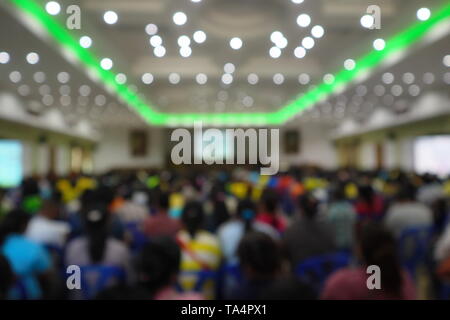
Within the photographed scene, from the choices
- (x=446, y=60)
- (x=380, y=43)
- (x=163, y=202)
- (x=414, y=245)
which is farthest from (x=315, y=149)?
(x=163, y=202)

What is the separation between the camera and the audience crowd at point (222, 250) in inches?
74.7

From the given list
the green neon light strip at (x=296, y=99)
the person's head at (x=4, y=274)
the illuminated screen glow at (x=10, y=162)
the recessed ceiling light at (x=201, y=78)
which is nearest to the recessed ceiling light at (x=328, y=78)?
the green neon light strip at (x=296, y=99)

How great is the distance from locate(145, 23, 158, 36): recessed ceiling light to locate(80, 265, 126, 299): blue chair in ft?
13.5

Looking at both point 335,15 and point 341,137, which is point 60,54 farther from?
point 341,137

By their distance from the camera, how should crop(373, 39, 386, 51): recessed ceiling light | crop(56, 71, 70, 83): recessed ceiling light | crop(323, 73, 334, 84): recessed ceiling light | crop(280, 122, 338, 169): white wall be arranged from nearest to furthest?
crop(373, 39, 386, 51): recessed ceiling light → crop(56, 71, 70, 83): recessed ceiling light → crop(323, 73, 334, 84): recessed ceiling light → crop(280, 122, 338, 169): white wall

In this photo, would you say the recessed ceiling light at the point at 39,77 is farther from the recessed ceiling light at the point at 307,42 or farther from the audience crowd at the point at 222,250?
the recessed ceiling light at the point at 307,42

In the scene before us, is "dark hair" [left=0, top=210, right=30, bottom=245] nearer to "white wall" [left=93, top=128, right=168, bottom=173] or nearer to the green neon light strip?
the green neon light strip

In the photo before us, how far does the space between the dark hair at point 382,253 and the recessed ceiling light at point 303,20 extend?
3.58 meters

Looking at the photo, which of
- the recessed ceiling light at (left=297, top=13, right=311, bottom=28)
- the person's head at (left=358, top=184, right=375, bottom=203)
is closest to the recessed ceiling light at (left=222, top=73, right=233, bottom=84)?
the recessed ceiling light at (left=297, top=13, right=311, bottom=28)

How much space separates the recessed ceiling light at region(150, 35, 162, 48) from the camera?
253 inches

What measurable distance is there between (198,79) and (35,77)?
359 centimetres

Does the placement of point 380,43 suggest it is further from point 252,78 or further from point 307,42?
point 252,78

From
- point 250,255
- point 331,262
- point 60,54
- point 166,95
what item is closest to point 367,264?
point 250,255

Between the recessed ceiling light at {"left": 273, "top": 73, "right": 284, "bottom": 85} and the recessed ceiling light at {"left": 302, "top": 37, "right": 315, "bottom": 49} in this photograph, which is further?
the recessed ceiling light at {"left": 273, "top": 73, "right": 284, "bottom": 85}
